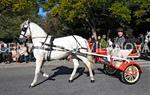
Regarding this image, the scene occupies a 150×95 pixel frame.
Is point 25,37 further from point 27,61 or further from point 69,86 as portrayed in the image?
point 27,61

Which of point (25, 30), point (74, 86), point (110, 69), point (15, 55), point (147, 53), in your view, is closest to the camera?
point (74, 86)

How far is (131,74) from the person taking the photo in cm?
1171

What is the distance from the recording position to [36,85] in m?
11.8

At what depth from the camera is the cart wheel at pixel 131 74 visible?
11664 mm

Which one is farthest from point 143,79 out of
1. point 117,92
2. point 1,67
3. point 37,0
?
point 37,0

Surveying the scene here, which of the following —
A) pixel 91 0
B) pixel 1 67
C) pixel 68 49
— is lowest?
pixel 1 67

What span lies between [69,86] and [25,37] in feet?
7.05

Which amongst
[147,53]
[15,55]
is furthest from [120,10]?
[15,55]

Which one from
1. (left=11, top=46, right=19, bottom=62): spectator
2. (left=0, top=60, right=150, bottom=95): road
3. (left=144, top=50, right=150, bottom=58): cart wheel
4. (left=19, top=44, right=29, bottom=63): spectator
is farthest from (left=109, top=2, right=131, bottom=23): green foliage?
(left=0, top=60, right=150, bottom=95): road

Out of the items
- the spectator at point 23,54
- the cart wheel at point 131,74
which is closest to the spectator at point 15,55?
the spectator at point 23,54

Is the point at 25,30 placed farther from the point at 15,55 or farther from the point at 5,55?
the point at 5,55

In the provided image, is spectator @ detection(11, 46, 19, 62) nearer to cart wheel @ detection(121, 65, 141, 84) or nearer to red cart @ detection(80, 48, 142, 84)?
red cart @ detection(80, 48, 142, 84)

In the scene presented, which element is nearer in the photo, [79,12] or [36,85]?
[36,85]

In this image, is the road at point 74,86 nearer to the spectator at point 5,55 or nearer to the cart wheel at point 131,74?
the cart wheel at point 131,74
